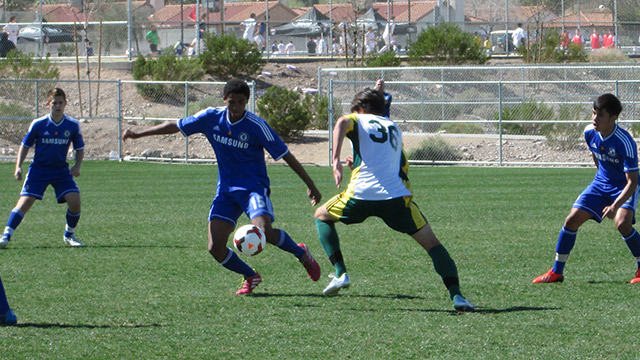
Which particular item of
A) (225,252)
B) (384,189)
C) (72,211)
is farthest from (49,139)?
(384,189)

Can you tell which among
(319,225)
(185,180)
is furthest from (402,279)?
(185,180)

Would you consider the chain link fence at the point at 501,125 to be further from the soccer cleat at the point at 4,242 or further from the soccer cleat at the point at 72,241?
the soccer cleat at the point at 4,242

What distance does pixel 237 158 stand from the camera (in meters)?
6.69

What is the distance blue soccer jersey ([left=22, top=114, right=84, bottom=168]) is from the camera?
31.1 feet

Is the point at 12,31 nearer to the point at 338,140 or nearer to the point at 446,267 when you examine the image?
the point at 338,140

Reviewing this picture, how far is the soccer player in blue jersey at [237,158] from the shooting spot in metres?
6.55

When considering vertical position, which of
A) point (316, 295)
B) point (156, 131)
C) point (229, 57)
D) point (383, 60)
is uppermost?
point (229, 57)

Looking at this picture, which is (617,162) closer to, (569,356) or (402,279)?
(402,279)

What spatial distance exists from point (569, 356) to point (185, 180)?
1374 cm

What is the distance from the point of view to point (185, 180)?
58.7ft

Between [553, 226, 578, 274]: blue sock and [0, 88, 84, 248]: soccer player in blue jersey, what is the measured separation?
5500 millimetres

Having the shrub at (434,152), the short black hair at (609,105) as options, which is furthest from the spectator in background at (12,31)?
the short black hair at (609,105)

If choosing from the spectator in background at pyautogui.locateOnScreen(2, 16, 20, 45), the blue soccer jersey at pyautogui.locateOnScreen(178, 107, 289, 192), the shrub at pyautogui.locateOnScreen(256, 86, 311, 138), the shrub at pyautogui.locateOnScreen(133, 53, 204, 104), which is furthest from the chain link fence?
the spectator in background at pyautogui.locateOnScreen(2, 16, 20, 45)

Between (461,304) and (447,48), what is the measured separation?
30.1 metres
